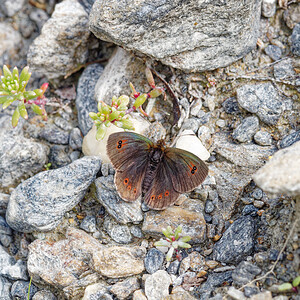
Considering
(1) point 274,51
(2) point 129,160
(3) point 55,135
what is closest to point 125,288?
(2) point 129,160

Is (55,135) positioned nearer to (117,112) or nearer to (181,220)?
(117,112)

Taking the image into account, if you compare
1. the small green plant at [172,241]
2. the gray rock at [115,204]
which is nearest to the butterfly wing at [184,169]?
the small green plant at [172,241]

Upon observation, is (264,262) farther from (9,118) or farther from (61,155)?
(9,118)

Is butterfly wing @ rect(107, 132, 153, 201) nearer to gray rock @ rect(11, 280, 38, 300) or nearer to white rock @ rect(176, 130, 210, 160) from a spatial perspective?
white rock @ rect(176, 130, 210, 160)

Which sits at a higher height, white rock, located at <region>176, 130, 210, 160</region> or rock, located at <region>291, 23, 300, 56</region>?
rock, located at <region>291, 23, 300, 56</region>

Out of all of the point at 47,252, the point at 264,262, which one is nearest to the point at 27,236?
the point at 47,252

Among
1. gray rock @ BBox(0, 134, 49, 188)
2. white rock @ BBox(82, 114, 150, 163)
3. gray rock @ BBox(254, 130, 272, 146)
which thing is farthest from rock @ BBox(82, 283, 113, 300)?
gray rock @ BBox(254, 130, 272, 146)

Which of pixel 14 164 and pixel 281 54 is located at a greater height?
pixel 281 54
